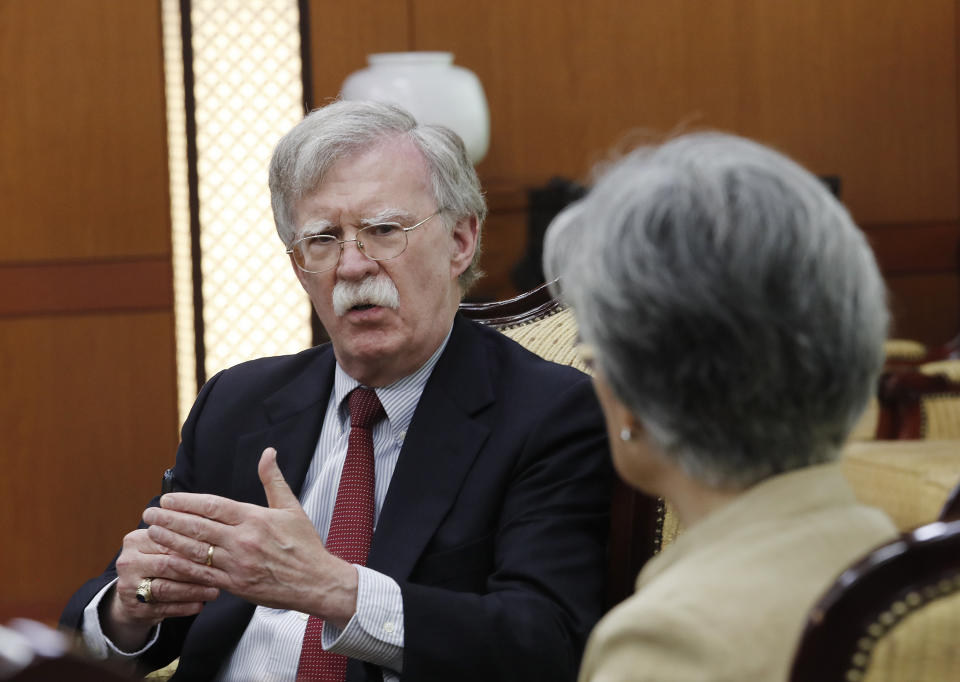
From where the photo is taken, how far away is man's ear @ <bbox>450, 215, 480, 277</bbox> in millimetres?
1815

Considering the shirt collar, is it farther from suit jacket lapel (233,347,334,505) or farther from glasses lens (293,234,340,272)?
glasses lens (293,234,340,272)

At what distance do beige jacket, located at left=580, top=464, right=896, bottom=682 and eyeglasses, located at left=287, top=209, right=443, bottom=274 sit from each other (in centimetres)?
91

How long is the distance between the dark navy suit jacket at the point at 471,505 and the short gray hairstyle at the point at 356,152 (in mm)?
206

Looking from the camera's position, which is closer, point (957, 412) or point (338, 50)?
point (957, 412)

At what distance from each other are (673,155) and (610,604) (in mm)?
854

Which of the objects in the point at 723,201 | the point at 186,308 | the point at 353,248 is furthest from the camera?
the point at 186,308

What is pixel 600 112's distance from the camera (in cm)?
508

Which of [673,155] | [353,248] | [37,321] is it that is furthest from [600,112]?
[673,155]

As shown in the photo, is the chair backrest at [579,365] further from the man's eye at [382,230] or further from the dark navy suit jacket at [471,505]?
the man's eye at [382,230]

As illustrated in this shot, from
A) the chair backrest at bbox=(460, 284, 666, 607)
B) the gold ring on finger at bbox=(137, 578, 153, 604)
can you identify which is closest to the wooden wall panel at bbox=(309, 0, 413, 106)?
the chair backrest at bbox=(460, 284, 666, 607)

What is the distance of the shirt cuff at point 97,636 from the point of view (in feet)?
5.41

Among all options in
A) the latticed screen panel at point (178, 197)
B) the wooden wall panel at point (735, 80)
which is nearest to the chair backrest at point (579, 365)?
the latticed screen panel at point (178, 197)

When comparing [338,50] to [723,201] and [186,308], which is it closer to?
[186,308]

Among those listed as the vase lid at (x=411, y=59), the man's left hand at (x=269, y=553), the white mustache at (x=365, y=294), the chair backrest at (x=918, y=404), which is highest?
the vase lid at (x=411, y=59)
